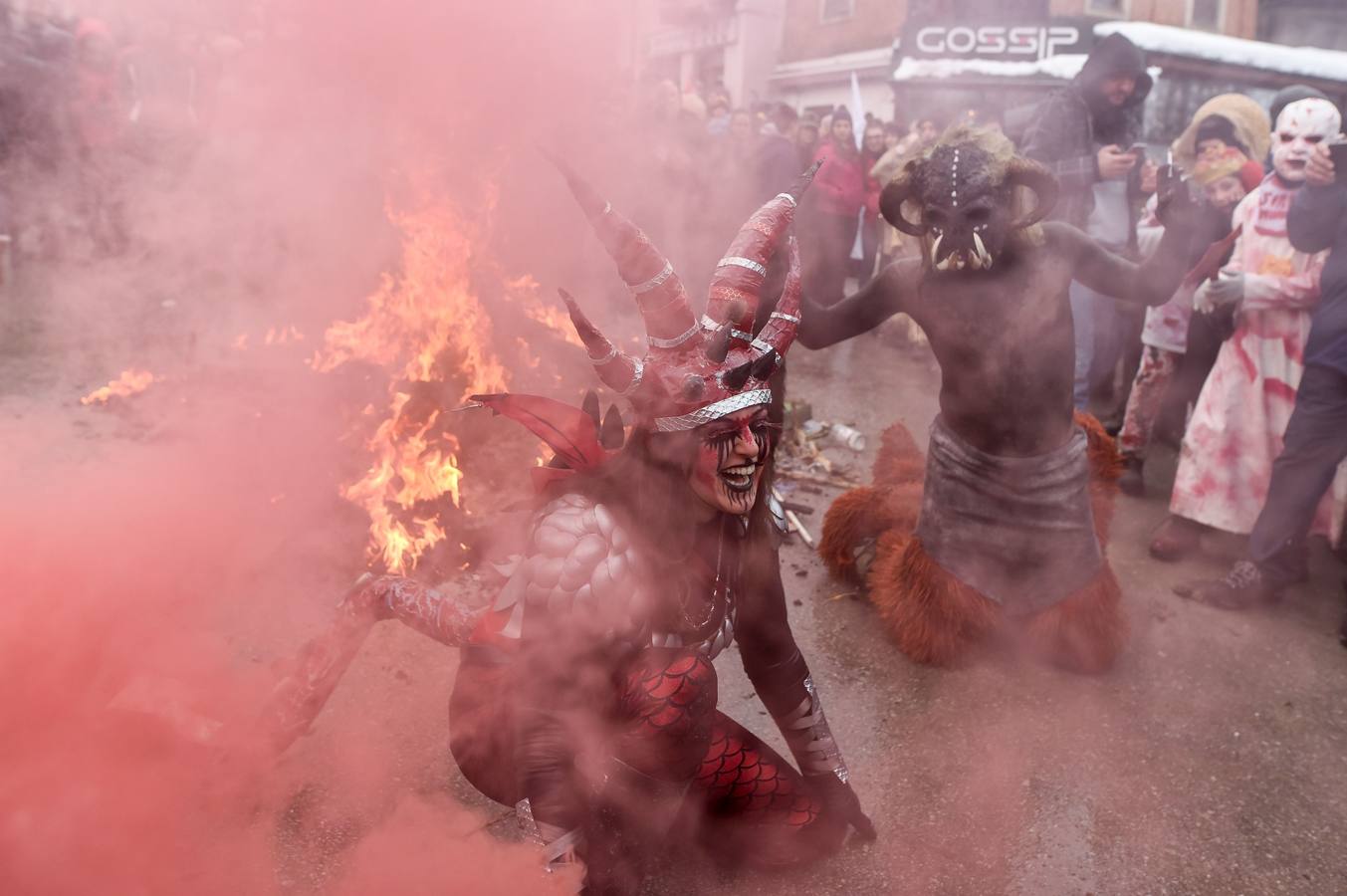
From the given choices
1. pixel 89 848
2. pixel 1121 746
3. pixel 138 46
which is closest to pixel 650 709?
pixel 89 848

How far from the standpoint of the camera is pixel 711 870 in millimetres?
2404

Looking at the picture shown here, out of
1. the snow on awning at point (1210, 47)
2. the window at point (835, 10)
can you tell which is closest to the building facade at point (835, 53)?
the window at point (835, 10)

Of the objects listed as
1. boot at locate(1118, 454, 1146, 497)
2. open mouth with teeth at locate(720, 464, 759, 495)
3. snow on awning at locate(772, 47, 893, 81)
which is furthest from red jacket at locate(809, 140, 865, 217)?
snow on awning at locate(772, 47, 893, 81)

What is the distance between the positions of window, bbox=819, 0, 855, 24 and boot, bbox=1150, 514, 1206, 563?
55.7 ft

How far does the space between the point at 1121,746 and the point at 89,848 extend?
120 inches

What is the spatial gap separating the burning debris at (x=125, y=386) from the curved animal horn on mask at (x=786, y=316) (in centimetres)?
436

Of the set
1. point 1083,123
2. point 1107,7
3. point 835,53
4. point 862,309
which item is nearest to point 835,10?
point 835,53

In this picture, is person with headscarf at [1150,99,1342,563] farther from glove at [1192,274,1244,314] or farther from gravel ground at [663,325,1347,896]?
gravel ground at [663,325,1347,896]

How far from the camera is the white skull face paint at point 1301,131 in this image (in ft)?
12.7

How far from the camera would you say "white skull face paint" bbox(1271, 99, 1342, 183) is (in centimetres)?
387

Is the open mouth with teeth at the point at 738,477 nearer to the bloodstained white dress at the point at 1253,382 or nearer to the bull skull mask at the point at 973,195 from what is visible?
the bull skull mask at the point at 973,195

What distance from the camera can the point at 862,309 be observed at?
10.5ft

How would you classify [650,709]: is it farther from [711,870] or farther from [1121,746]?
[1121,746]

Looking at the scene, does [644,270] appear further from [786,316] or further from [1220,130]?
[1220,130]
